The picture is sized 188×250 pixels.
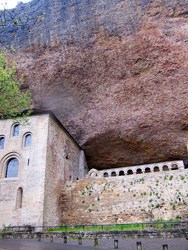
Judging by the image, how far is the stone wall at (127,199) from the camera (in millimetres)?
16156

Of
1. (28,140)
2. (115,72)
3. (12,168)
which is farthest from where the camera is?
(115,72)

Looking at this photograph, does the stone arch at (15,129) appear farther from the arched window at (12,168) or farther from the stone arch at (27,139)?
the arched window at (12,168)

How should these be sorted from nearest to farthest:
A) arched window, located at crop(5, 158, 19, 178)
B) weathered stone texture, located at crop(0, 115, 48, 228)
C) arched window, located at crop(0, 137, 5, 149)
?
weathered stone texture, located at crop(0, 115, 48, 228), arched window, located at crop(5, 158, 19, 178), arched window, located at crop(0, 137, 5, 149)

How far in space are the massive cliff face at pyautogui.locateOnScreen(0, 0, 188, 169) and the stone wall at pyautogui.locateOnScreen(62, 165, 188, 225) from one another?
569 cm

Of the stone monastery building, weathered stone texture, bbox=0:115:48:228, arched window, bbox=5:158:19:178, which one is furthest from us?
arched window, bbox=5:158:19:178

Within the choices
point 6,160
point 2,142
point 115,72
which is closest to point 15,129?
point 2,142

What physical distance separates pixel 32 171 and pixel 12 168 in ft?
6.47

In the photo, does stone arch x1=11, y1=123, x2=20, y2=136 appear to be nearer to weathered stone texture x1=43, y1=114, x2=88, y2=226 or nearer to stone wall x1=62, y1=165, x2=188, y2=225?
weathered stone texture x1=43, y1=114, x2=88, y2=226

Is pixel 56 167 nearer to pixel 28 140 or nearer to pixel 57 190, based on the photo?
pixel 57 190

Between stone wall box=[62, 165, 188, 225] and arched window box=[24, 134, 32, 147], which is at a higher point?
arched window box=[24, 134, 32, 147]

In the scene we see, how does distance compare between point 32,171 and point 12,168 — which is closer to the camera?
point 32,171

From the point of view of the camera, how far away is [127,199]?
17141mm

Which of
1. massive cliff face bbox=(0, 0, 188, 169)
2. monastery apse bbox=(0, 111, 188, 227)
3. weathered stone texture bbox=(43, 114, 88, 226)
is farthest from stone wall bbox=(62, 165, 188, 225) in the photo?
massive cliff face bbox=(0, 0, 188, 169)

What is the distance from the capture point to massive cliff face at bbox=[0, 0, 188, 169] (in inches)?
796
